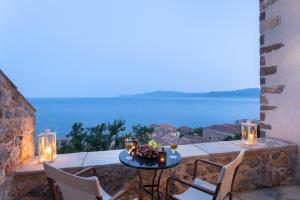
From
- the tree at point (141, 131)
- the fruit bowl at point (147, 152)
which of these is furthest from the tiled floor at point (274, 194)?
the tree at point (141, 131)

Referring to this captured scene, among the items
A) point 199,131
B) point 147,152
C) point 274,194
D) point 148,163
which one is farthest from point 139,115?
point 148,163

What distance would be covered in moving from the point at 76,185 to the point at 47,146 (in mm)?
1125

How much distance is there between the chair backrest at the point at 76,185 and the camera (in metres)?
1.30

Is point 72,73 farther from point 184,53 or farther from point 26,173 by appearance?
point 26,173

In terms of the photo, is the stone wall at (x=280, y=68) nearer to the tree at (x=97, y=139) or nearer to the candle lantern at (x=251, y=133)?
the candle lantern at (x=251, y=133)

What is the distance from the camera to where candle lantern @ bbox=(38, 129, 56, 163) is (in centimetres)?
228

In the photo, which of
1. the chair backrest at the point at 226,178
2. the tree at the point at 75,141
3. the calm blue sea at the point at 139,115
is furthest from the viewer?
the calm blue sea at the point at 139,115

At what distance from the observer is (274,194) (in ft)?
8.70

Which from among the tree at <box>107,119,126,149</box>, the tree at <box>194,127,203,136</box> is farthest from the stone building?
the tree at <box>194,127,203,136</box>

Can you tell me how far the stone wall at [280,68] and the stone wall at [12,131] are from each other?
3260 mm

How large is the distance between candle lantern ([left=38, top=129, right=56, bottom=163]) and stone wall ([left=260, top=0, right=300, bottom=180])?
9.88 ft

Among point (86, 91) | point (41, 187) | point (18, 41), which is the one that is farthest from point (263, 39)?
point (86, 91)

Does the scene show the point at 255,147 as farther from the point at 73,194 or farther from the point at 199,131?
the point at 73,194

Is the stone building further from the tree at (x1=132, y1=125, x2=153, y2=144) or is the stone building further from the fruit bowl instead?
the tree at (x1=132, y1=125, x2=153, y2=144)
